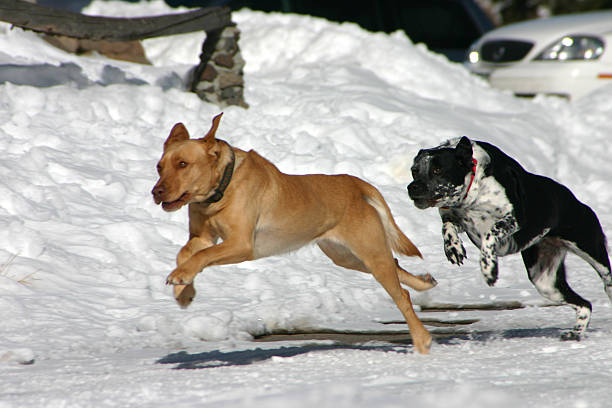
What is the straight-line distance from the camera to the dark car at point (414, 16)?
→ 1213 cm

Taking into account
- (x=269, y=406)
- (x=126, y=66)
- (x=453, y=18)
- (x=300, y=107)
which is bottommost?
(x=269, y=406)

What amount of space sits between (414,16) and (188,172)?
8935 millimetres

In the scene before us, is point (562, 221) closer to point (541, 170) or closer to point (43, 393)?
point (43, 393)

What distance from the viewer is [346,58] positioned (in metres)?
11.7

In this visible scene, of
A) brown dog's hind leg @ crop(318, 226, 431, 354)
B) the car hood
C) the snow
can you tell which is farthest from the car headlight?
brown dog's hind leg @ crop(318, 226, 431, 354)

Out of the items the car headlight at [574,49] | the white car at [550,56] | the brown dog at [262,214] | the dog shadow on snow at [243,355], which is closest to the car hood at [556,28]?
the white car at [550,56]

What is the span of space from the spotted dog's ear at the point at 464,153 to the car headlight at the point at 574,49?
6871mm

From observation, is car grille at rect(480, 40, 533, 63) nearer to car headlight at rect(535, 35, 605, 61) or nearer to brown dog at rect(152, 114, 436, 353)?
car headlight at rect(535, 35, 605, 61)

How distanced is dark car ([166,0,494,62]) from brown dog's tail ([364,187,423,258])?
7049 mm

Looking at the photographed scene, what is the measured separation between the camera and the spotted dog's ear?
4.80 m

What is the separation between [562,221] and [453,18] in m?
8.11

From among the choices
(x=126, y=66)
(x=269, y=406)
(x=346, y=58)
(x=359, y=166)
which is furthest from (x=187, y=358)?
(x=346, y=58)

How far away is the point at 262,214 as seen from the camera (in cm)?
463

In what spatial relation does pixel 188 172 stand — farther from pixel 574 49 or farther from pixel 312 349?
pixel 574 49
